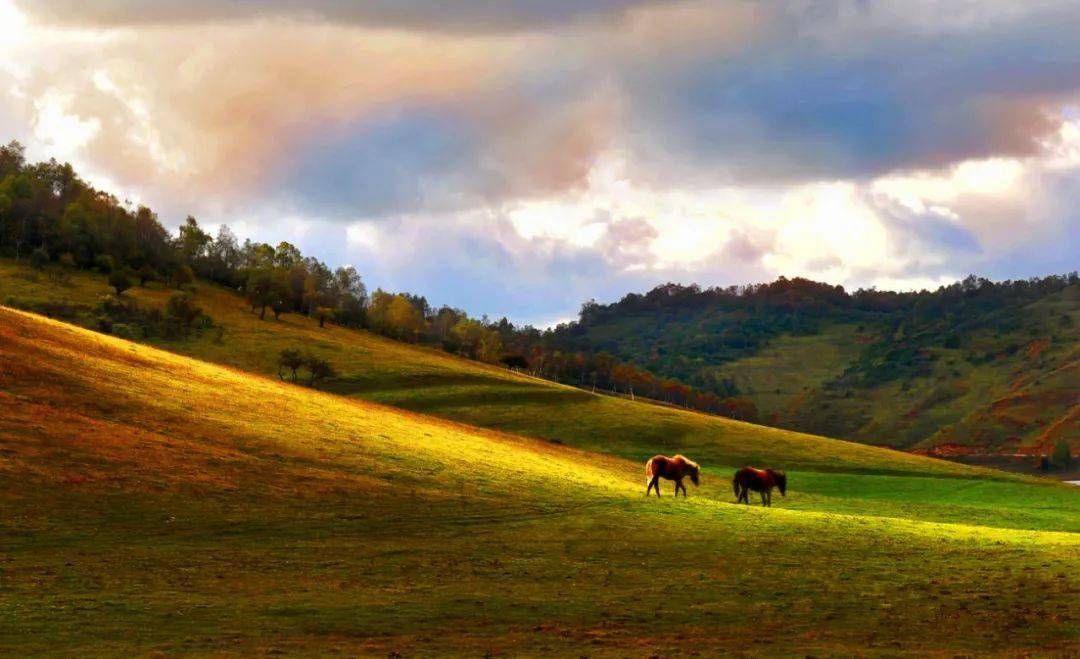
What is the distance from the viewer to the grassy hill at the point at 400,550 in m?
21.9

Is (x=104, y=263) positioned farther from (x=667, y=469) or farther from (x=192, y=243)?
(x=667, y=469)

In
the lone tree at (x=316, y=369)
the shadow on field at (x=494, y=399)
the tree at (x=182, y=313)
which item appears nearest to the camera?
the lone tree at (x=316, y=369)

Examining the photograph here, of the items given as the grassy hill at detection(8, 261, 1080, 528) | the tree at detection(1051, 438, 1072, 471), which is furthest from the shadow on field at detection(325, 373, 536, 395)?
the tree at detection(1051, 438, 1072, 471)

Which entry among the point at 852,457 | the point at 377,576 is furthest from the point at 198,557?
the point at 852,457

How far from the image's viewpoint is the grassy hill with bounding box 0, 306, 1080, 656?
71.8 feet

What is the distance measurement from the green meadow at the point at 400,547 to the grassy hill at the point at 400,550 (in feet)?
0.38

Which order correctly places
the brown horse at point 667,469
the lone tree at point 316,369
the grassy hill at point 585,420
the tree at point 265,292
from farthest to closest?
the tree at point 265,292
the lone tree at point 316,369
the grassy hill at point 585,420
the brown horse at point 667,469

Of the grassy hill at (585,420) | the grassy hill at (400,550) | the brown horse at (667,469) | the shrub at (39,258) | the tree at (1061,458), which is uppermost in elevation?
the shrub at (39,258)

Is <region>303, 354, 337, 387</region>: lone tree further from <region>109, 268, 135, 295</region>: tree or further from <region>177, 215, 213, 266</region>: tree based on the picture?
<region>177, 215, 213, 266</region>: tree

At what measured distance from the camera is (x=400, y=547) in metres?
30.8

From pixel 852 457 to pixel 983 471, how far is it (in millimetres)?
10141

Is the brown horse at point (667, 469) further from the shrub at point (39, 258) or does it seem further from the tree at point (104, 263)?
the tree at point (104, 263)

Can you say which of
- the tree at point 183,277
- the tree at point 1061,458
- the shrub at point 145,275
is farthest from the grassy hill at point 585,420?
the tree at point 1061,458

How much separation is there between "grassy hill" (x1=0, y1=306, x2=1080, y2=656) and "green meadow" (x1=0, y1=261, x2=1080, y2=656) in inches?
4.5
